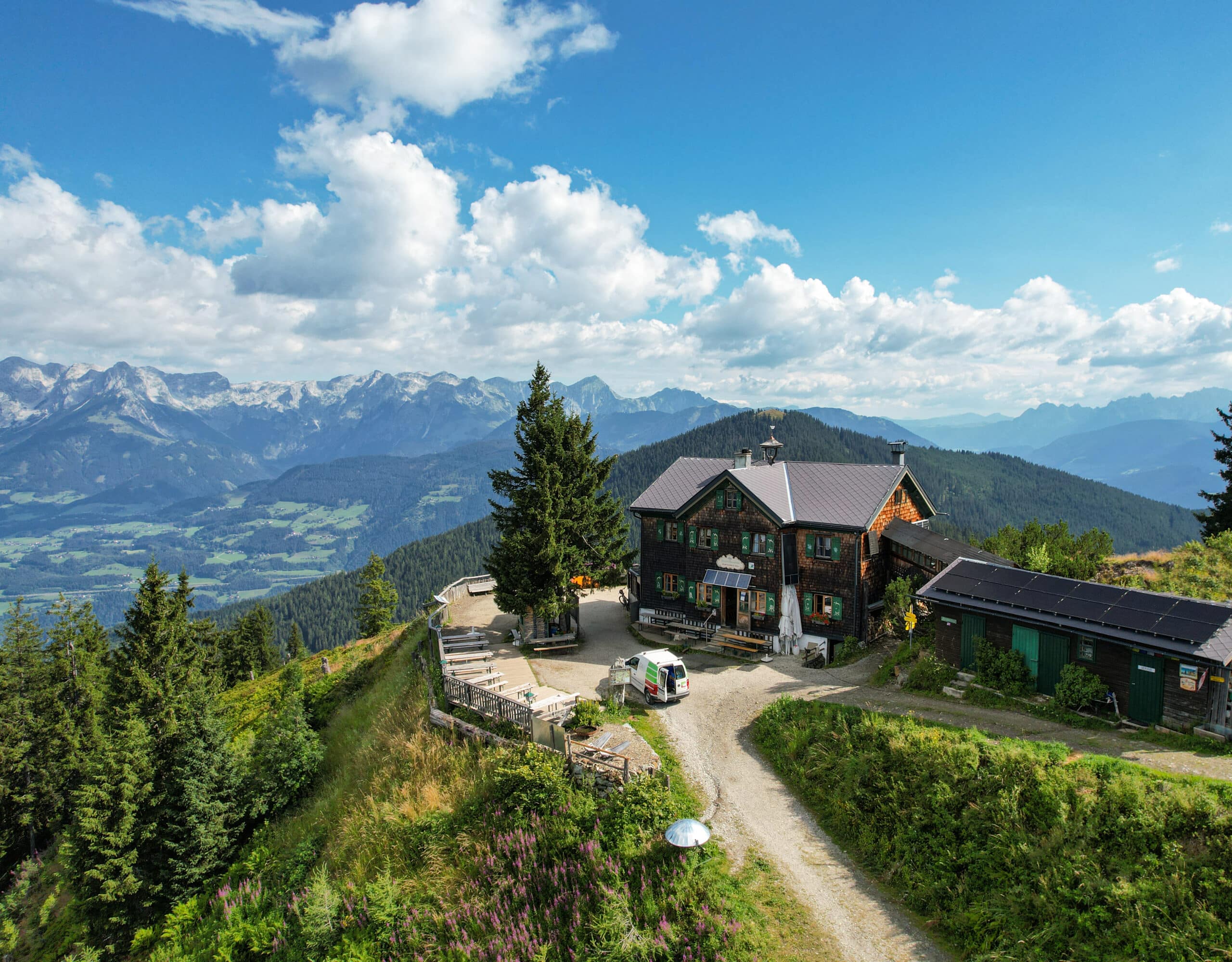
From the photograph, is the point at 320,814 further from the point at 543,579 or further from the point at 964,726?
the point at 964,726

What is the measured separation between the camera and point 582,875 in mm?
14742


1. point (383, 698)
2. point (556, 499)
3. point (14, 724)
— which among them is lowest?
point (14, 724)

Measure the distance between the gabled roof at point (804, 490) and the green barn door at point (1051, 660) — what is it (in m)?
10.4

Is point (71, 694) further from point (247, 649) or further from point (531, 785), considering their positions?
point (247, 649)

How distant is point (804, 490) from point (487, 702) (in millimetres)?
21400

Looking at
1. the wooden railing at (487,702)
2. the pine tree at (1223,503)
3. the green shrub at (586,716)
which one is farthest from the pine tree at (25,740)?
the pine tree at (1223,503)

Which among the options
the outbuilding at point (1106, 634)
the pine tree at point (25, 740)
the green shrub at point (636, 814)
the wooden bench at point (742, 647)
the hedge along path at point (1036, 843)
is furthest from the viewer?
the pine tree at point (25, 740)

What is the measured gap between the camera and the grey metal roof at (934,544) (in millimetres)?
27797

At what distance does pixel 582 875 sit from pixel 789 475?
26.4 meters

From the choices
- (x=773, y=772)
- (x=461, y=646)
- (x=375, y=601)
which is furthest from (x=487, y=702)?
(x=375, y=601)

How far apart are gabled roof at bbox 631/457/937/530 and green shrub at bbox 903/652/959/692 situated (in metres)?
8.17

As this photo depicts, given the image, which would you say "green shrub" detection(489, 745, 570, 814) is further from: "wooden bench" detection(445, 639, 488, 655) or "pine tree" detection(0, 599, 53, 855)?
"pine tree" detection(0, 599, 53, 855)

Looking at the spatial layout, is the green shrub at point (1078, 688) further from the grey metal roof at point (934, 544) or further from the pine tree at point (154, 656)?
the pine tree at point (154, 656)

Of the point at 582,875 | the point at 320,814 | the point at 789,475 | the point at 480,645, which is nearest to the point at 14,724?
the point at 320,814
